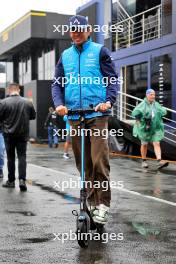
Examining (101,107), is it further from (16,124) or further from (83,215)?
(16,124)

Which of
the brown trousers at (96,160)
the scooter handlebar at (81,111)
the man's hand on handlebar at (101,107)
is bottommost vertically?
the brown trousers at (96,160)

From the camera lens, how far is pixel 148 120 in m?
12.2

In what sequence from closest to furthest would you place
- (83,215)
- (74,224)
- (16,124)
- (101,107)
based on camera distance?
(83,215)
(101,107)
(74,224)
(16,124)

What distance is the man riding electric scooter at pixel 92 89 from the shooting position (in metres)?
5.25

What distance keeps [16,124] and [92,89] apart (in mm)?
3660

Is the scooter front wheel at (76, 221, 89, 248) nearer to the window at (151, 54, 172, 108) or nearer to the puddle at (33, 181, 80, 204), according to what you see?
the puddle at (33, 181, 80, 204)

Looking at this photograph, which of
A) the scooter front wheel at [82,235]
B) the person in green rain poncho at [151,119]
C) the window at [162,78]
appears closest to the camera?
the scooter front wheel at [82,235]

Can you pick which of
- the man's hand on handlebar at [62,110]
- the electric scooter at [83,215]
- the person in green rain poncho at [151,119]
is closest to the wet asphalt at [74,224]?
the electric scooter at [83,215]

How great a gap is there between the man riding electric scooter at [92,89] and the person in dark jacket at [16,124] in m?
3.43

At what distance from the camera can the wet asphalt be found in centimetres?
457

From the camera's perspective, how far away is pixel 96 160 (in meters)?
5.27

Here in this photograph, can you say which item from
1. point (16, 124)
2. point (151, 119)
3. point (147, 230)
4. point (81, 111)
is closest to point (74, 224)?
point (147, 230)

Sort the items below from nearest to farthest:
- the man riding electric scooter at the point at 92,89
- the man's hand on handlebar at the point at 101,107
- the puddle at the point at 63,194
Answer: the man's hand on handlebar at the point at 101,107, the man riding electric scooter at the point at 92,89, the puddle at the point at 63,194

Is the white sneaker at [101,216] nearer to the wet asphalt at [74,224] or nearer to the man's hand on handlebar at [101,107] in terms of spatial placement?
the wet asphalt at [74,224]
